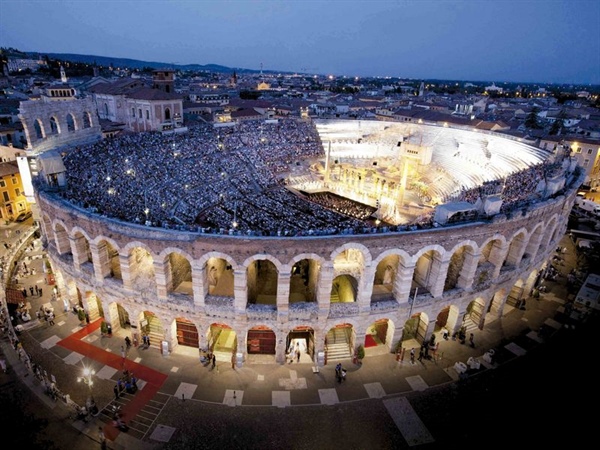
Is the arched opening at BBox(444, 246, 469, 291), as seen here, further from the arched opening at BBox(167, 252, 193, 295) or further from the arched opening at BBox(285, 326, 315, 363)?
the arched opening at BBox(167, 252, 193, 295)

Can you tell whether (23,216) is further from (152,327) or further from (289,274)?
(289,274)

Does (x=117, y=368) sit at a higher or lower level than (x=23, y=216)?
lower

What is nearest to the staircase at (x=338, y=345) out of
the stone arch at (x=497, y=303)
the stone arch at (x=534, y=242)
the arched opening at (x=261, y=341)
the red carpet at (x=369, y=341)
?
the red carpet at (x=369, y=341)

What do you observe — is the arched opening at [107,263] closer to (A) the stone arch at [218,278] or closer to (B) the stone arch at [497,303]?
(A) the stone arch at [218,278]

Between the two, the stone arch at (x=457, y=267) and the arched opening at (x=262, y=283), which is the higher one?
the stone arch at (x=457, y=267)

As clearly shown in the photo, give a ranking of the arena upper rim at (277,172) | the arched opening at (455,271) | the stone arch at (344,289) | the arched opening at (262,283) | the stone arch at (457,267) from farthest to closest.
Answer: the arena upper rim at (277,172) < the stone arch at (344,289) < the arched opening at (455,271) < the arched opening at (262,283) < the stone arch at (457,267)

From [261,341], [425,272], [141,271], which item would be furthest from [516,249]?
[141,271]
